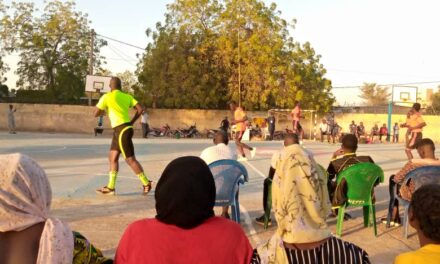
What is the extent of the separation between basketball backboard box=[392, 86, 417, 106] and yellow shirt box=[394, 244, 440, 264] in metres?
39.6

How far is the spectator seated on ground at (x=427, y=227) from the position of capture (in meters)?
2.64

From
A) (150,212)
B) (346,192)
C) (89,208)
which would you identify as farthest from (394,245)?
(89,208)

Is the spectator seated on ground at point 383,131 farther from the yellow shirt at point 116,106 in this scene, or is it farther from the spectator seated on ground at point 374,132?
the yellow shirt at point 116,106

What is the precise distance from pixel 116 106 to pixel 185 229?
251 inches

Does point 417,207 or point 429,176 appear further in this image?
point 429,176

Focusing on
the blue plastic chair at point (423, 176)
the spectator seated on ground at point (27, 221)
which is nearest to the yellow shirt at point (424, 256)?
the spectator seated on ground at point (27, 221)

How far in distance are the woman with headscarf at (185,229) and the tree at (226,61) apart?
3679 centimetres

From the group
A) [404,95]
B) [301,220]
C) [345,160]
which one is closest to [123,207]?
[345,160]

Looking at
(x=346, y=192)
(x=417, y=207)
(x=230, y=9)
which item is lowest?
(x=346, y=192)

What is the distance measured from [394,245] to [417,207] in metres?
3.59

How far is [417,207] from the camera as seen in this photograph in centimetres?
280

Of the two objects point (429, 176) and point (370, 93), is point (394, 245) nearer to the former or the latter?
point (429, 176)

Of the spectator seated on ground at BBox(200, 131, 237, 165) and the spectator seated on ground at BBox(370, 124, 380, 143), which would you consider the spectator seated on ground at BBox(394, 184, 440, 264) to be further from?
the spectator seated on ground at BBox(370, 124, 380, 143)

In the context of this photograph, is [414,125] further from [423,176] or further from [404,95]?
→ [404,95]
